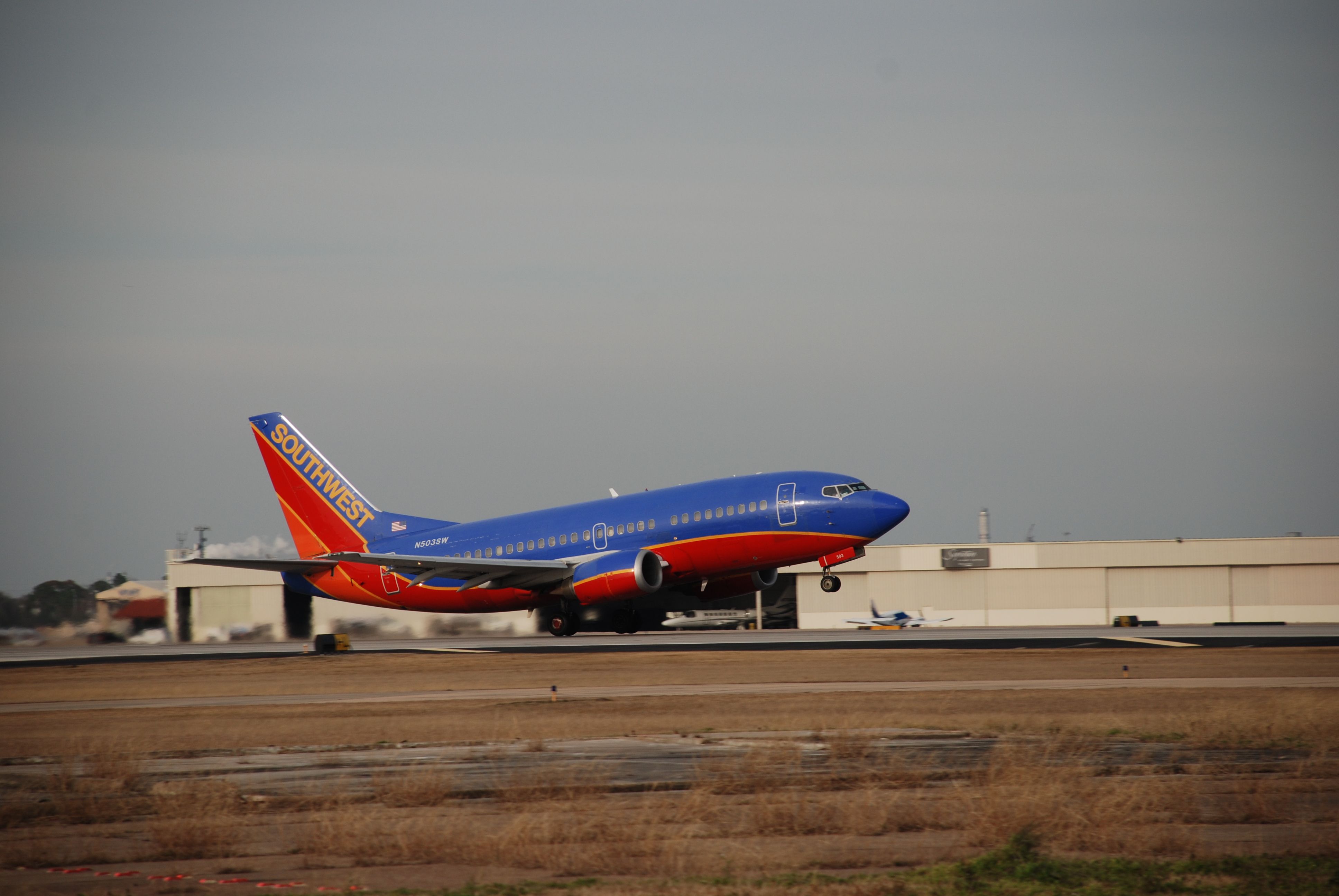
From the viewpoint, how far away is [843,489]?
138ft

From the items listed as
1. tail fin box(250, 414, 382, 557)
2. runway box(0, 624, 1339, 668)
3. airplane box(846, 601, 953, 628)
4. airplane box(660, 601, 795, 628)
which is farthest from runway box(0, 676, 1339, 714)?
airplane box(660, 601, 795, 628)

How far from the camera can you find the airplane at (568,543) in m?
42.3

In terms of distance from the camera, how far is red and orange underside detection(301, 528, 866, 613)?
139 ft

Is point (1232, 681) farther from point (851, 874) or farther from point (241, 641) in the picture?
point (241, 641)

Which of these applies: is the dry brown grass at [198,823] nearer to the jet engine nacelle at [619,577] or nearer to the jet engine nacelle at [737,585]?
the jet engine nacelle at [619,577]

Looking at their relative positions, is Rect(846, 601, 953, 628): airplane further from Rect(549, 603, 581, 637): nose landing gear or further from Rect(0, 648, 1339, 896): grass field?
Rect(0, 648, 1339, 896): grass field

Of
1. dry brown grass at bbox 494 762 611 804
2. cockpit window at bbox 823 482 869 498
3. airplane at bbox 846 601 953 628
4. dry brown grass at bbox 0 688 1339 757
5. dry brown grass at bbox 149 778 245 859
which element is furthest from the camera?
airplane at bbox 846 601 953 628

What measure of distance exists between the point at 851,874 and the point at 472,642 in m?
49.8

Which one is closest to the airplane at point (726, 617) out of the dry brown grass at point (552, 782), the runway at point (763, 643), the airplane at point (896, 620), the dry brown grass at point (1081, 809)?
the airplane at point (896, 620)

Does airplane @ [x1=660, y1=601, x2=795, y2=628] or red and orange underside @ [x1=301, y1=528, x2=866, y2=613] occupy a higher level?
red and orange underside @ [x1=301, y1=528, x2=866, y2=613]

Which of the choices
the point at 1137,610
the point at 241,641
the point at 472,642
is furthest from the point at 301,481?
the point at 1137,610

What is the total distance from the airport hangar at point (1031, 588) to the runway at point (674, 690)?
3974 centimetres

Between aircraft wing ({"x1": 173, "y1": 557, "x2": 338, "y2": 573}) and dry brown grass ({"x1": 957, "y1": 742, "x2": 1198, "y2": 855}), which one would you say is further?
aircraft wing ({"x1": 173, "y1": 557, "x2": 338, "y2": 573})

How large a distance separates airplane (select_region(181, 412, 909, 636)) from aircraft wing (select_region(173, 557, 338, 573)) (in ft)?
0.33
